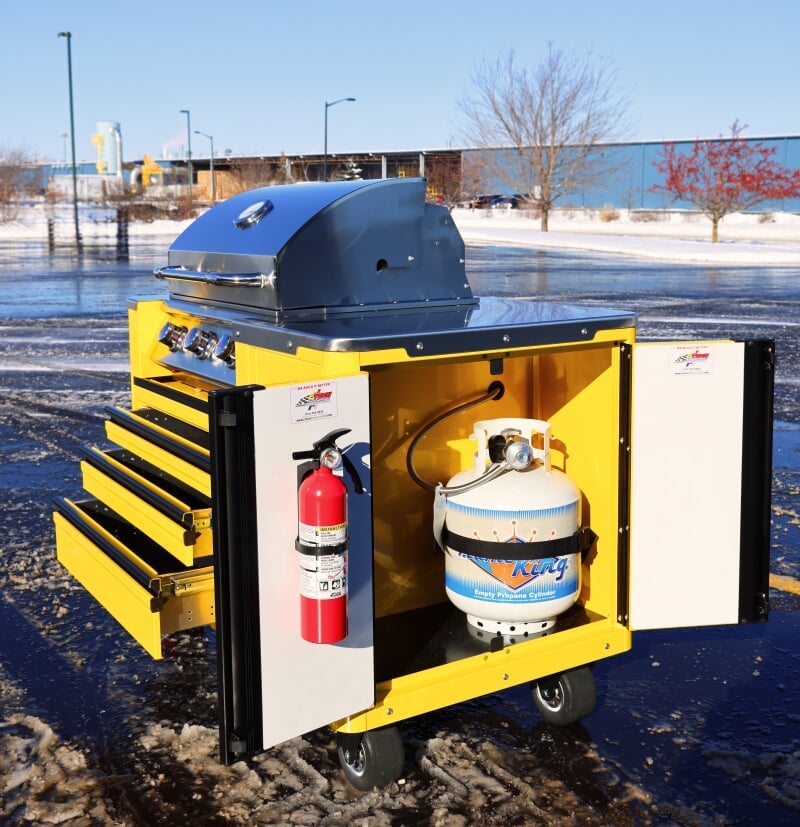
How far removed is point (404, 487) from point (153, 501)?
3.02 feet

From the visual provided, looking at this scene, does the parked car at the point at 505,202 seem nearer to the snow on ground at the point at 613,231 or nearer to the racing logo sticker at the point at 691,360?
the snow on ground at the point at 613,231

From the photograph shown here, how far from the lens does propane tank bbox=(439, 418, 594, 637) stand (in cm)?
338

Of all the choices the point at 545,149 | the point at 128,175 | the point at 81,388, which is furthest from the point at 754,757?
the point at 128,175

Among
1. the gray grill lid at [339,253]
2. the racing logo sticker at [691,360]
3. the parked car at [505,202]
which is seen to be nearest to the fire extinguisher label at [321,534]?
the gray grill lid at [339,253]

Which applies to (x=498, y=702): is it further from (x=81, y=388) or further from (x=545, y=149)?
(x=545, y=149)

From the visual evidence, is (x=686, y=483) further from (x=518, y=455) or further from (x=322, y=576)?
(x=322, y=576)

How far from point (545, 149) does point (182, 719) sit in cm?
4225

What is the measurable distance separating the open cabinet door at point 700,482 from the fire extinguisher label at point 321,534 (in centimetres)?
122

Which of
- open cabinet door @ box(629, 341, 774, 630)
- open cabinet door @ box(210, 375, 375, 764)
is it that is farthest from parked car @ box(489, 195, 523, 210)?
open cabinet door @ box(210, 375, 375, 764)

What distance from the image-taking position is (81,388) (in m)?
9.63

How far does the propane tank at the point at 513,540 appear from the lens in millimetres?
3375

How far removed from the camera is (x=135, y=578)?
3521 millimetres

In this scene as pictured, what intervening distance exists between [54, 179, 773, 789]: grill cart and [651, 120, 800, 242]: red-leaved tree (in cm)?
3278

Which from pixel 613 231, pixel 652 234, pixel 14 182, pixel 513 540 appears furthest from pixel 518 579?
pixel 14 182
